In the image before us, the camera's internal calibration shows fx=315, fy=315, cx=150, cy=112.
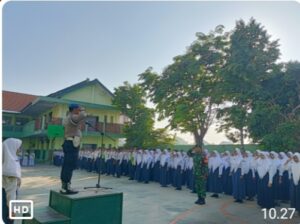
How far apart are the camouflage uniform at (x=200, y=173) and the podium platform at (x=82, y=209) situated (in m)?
3.75

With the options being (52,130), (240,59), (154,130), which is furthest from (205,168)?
(52,130)

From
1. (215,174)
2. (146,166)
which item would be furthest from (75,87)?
(215,174)

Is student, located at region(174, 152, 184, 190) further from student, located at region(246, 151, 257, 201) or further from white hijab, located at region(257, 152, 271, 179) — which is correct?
white hijab, located at region(257, 152, 271, 179)

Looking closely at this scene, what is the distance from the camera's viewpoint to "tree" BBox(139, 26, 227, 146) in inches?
611

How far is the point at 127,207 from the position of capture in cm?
717

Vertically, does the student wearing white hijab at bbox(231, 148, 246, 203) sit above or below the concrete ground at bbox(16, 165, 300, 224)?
above

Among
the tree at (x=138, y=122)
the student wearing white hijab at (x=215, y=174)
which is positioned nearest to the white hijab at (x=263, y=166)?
the student wearing white hijab at (x=215, y=174)

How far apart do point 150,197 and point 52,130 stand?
43.9 feet

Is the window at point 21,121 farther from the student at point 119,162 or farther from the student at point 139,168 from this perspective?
the student at point 139,168

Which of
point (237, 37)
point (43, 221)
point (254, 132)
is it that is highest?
point (237, 37)

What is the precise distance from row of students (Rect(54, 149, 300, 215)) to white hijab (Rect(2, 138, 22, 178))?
133 centimetres

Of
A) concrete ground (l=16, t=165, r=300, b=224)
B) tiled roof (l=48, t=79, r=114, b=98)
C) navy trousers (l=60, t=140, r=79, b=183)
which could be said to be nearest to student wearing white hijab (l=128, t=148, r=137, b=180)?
concrete ground (l=16, t=165, r=300, b=224)

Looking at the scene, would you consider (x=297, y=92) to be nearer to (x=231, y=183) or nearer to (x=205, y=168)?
(x=231, y=183)

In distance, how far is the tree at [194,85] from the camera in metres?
15.5
